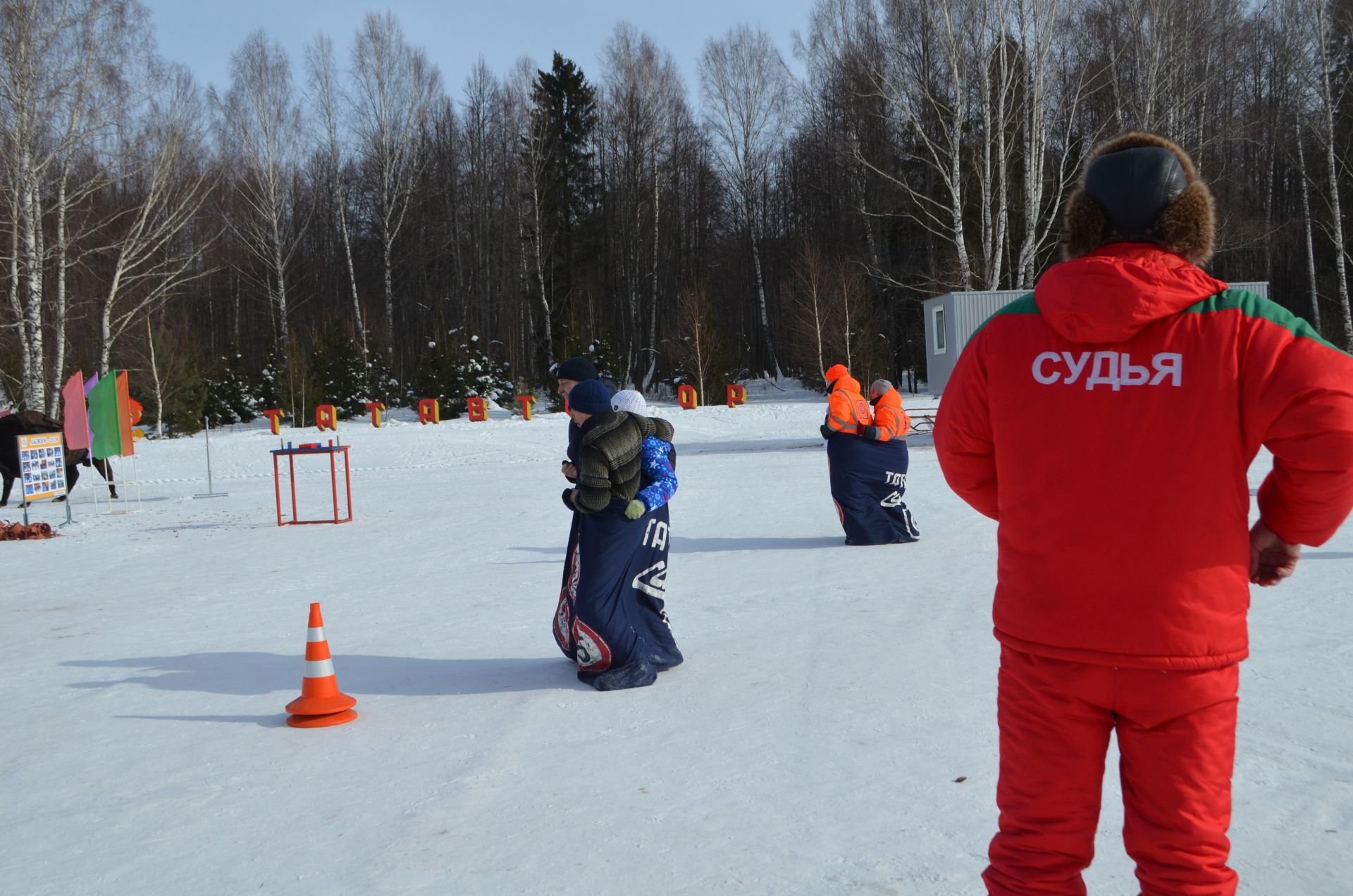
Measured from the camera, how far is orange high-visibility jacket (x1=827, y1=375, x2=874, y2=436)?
929 centimetres

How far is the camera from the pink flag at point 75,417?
1338cm

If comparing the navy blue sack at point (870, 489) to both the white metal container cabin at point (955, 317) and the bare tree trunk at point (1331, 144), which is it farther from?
the bare tree trunk at point (1331, 144)

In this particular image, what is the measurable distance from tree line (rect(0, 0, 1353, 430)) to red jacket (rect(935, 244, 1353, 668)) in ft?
77.5

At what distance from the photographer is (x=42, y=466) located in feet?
43.2

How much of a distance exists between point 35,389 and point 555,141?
77.7 ft

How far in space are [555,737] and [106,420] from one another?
12.0m

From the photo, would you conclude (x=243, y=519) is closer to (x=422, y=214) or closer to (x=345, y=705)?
(x=345, y=705)

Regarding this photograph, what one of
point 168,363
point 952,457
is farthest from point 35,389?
point 952,457

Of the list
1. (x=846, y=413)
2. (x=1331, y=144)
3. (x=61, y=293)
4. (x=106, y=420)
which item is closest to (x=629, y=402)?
(x=846, y=413)

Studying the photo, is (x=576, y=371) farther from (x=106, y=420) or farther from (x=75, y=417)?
(x=106, y=420)

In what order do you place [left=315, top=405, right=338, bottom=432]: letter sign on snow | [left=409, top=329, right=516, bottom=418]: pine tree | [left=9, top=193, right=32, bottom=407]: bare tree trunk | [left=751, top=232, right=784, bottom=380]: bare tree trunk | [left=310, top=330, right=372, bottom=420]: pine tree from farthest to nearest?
[left=751, top=232, right=784, bottom=380]: bare tree trunk
[left=409, top=329, right=516, bottom=418]: pine tree
[left=310, top=330, right=372, bottom=420]: pine tree
[left=315, top=405, right=338, bottom=432]: letter sign on snow
[left=9, top=193, right=32, bottom=407]: bare tree trunk

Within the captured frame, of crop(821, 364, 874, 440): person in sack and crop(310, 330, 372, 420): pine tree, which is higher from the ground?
crop(310, 330, 372, 420): pine tree

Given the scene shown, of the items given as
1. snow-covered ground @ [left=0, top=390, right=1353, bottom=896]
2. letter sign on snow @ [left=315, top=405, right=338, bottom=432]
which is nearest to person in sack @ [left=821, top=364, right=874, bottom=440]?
snow-covered ground @ [left=0, top=390, right=1353, bottom=896]

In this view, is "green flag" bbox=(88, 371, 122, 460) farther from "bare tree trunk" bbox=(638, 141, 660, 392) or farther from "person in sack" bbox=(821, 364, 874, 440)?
"bare tree trunk" bbox=(638, 141, 660, 392)
